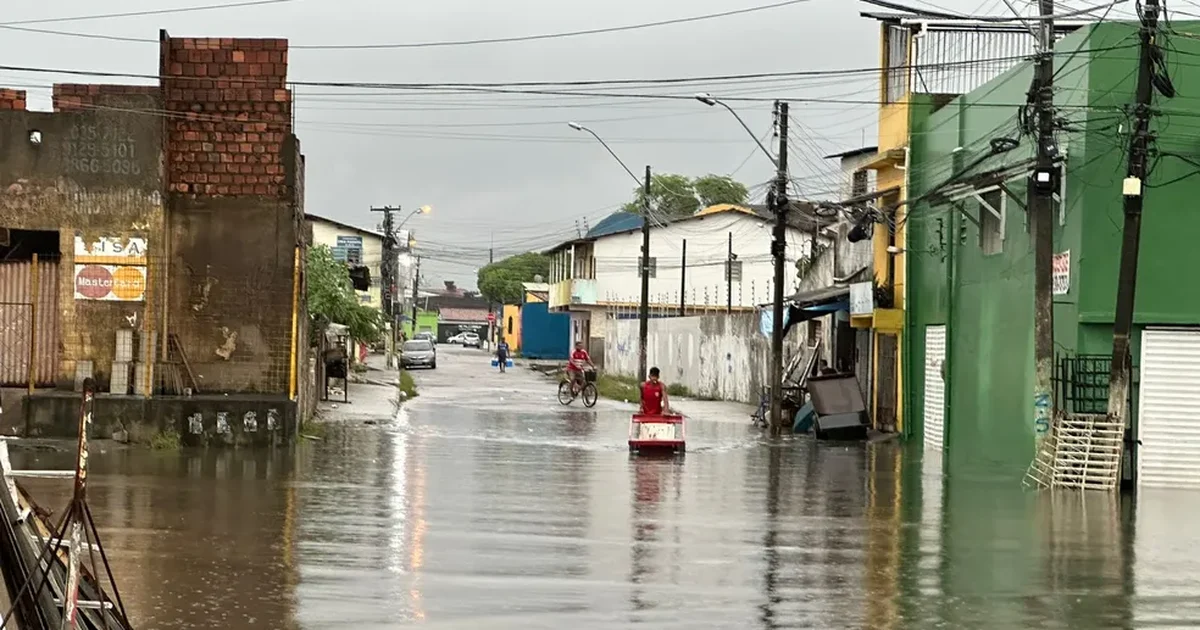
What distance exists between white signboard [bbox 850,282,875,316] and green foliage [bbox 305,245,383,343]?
556 inches

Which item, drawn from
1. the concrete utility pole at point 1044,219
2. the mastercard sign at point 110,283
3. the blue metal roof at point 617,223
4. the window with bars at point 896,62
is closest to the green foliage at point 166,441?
the mastercard sign at point 110,283

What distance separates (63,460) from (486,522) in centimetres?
836

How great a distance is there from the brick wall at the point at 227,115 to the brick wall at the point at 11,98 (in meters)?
2.51

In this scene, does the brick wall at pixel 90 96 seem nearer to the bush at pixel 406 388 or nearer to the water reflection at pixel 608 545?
the water reflection at pixel 608 545

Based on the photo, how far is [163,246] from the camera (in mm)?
25688

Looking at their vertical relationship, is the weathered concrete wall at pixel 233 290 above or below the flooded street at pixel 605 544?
above

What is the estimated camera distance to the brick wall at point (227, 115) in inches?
1023

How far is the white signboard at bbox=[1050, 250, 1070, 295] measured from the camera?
24.5 meters

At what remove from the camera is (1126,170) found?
23375 millimetres

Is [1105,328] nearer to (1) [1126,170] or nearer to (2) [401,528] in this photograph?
(1) [1126,170]

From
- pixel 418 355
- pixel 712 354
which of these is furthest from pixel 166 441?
pixel 418 355

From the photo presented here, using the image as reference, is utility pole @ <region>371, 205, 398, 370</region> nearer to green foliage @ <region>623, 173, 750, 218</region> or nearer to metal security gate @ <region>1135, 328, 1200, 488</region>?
green foliage @ <region>623, 173, 750, 218</region>

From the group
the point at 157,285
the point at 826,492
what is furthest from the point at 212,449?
the point at 826,492

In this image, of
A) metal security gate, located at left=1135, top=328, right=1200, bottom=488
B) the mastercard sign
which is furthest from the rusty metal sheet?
metal security gate, located at left=1135, top=328, right=1200, bottom=488
